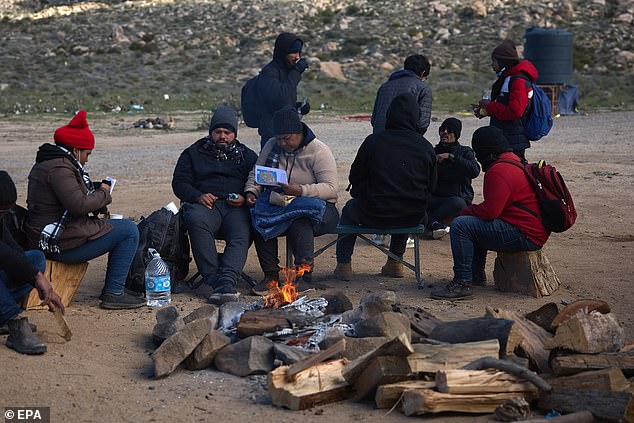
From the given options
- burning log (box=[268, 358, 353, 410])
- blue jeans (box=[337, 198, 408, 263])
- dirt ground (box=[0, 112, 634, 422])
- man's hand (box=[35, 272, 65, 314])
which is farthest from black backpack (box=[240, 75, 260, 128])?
burning log (box=[268, 358, 353, 410])

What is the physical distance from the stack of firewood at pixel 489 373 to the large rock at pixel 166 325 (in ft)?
3.75

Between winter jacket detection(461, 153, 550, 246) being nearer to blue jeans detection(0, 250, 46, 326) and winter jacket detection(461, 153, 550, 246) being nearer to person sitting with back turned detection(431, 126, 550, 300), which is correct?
person sitting with back turned detection(431, 126, 550, 300)

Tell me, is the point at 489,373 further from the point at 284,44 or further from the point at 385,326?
the point at 284,44

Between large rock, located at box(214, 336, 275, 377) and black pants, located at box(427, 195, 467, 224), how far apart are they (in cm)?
363

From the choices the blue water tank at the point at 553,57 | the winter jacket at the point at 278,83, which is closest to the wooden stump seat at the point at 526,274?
the winter jacket at the point at 278,83

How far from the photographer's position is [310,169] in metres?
7.73

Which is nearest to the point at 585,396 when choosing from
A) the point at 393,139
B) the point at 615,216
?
the point at 393,139

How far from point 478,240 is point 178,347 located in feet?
9.09

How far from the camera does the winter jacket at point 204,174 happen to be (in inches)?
304

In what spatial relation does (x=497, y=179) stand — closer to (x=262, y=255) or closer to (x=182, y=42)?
(x=262, y=255)

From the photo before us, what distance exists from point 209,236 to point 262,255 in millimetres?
464

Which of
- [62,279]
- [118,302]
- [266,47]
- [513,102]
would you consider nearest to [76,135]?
[62,279]

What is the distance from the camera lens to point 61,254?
6656 mm

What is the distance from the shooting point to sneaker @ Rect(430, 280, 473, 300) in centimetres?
712
